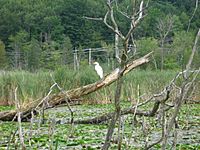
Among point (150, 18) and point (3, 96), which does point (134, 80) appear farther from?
point (150, 18)

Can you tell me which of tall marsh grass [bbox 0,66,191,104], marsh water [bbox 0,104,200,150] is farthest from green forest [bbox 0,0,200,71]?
marsh water [bbox 0,104,200,150]

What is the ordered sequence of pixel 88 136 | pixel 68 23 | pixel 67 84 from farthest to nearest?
pixel 68 23 → pixel 67 84 → pixel 88 136

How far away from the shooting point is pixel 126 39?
2.61m

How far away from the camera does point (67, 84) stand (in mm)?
13500

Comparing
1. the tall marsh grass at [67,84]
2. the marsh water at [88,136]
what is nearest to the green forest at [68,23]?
the tall marsh grass at [67,84]

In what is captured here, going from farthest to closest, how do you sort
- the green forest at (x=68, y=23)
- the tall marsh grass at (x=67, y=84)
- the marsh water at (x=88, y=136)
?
the green forest at (x=68, y=23) < the tall marsh grass at (x=67, y=84) < the marsh water at (x=88, y=136)

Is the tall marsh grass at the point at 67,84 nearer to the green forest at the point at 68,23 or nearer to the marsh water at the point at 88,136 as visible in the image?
the marsh water at the point at 88,136

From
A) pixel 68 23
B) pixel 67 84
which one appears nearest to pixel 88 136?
pixel 67 84

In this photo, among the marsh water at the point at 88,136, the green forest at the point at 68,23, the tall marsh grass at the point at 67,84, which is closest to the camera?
the marsh water at the point at 88,136

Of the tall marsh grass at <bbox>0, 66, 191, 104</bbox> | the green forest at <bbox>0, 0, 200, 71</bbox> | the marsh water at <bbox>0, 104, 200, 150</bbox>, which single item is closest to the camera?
the marsh water at <bbox>0, 104, 200, 150</bbox>

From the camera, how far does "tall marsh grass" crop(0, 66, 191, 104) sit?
12.3 meters

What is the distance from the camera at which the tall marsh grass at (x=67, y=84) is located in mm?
12344

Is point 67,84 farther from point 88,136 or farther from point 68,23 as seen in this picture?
point 68,23

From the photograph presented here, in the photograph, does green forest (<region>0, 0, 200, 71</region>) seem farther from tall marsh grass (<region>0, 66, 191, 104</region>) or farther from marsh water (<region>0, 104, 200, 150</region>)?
marsh water (<region>0, 104, 200, 150</region>)
